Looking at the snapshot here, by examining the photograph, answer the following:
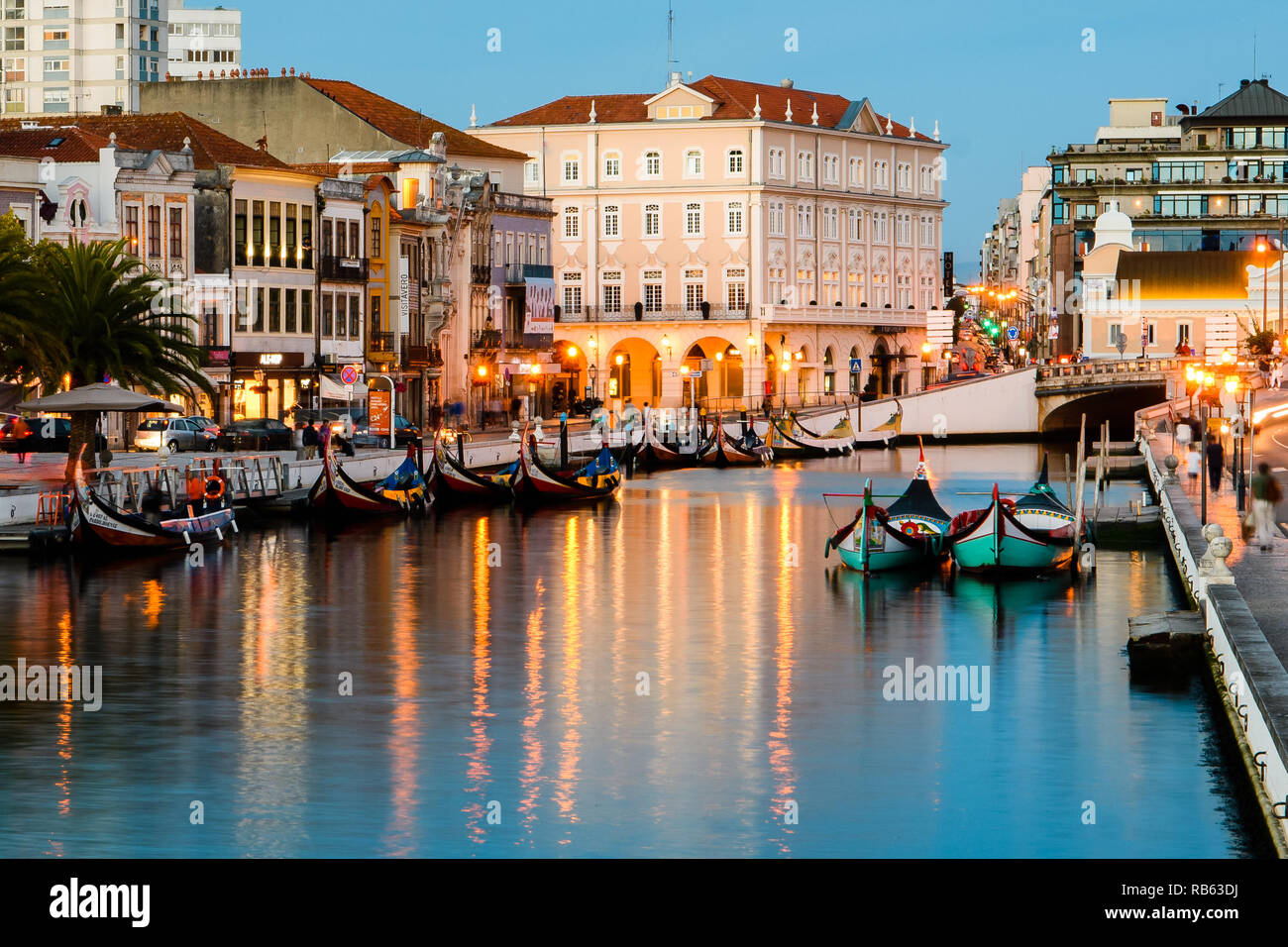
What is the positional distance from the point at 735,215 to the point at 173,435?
50656 mm

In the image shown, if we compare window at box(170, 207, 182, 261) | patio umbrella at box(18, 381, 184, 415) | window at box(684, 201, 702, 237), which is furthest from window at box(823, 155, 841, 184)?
patio umbrella at box(18, 381, 184, 415)

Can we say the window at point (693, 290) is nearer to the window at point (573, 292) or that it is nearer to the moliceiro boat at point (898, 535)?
the window at point (573, 292)

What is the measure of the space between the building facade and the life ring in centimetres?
5963

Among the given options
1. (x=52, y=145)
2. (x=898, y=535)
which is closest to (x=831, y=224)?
(x=52, y=145)

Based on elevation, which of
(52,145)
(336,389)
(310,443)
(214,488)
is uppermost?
Answer: (52,145)

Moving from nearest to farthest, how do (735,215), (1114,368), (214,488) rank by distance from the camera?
(214,488)
(1114,368)
(735,215)

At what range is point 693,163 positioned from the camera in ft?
368

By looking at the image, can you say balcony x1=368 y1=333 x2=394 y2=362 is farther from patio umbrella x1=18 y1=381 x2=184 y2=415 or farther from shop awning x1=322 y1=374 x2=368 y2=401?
patio umbrella x1=18 y1=381 x2=184 y2=415

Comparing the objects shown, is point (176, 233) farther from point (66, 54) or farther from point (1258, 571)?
point (66, 54)

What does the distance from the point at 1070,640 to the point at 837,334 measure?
7868 cm

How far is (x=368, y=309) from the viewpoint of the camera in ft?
270

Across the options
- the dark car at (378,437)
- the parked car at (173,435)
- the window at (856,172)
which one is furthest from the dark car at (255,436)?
the window at (856,172)

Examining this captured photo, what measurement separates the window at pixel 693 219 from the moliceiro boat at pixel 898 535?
6571 cm
